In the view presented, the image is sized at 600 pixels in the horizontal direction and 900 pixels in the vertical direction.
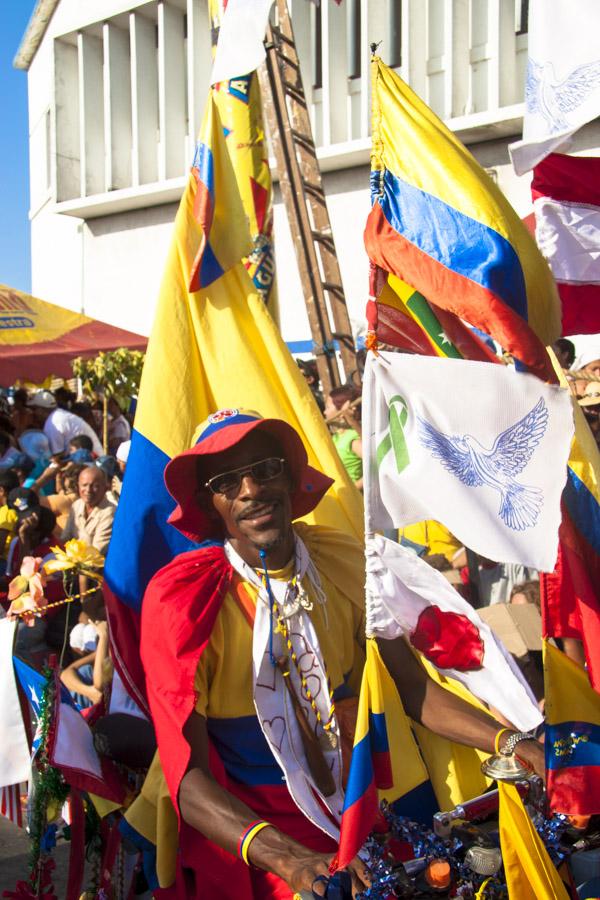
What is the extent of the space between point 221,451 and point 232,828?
40.1 inches

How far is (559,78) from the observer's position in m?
3.29

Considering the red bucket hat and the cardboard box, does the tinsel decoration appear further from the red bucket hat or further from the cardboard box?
the cardboard box

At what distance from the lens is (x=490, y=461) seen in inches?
99.3

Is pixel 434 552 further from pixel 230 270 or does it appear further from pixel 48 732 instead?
pixel 48 732

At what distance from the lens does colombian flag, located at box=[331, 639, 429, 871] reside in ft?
7.45

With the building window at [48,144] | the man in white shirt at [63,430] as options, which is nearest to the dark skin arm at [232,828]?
the man in white shirt at [63,430]

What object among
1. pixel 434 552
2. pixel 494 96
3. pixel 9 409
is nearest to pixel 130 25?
pixel 494 96

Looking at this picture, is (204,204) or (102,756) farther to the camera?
(204,204)

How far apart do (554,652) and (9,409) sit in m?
9.28

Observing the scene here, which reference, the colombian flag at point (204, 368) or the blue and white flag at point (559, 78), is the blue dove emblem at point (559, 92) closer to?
the blue and white flag at point (559, 78)

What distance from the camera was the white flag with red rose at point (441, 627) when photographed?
2.61m

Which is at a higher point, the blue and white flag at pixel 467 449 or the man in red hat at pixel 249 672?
the blue and white flag at pixel 467 449

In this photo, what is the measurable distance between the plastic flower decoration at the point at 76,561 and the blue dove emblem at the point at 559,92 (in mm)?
2209

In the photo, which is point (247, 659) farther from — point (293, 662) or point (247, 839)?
point (247, 839)
